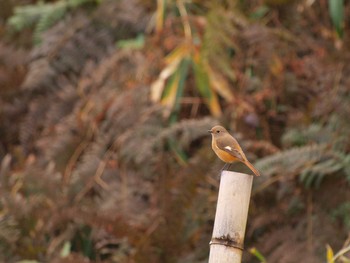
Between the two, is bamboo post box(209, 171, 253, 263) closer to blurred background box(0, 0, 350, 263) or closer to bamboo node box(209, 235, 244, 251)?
bamboo node box(209, 235, 244, 251)

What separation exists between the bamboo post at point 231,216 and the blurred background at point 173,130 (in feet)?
5.14

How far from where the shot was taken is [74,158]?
203 inches

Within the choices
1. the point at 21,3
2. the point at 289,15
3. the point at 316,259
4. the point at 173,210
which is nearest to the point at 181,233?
the point at 173,210

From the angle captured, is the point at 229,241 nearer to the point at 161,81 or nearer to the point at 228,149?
the point at 228,149

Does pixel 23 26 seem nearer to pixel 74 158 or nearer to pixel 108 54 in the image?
pixel 108 54

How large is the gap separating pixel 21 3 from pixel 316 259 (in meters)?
3.38

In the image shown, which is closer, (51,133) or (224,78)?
(224,78)

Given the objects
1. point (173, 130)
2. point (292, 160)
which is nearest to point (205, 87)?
point (173, 130)

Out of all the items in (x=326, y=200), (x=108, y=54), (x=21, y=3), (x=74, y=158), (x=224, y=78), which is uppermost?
(x=21, y=3)

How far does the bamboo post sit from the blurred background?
1.57 metres

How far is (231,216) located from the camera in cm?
240

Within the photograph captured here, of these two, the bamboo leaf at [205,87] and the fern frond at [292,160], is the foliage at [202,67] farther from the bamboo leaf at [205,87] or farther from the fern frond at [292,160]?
the fern frond at [292,160]

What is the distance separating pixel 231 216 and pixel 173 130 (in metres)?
2.36

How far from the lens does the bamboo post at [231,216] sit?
2359mm
